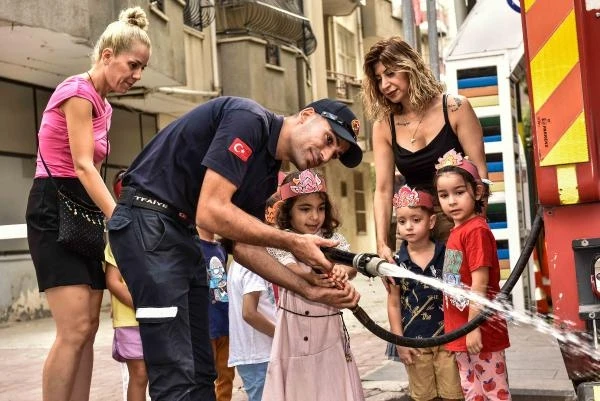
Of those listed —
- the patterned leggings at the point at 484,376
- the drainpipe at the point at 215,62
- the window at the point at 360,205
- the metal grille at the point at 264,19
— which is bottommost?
the patterned leggings at the point at 484,376

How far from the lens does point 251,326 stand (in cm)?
562

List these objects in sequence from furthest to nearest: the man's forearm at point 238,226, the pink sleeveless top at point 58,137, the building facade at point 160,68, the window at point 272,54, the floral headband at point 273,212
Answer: the window at point 272,54
the building facade at point 160,68
the floral headband at point 273,212
the pink sleeveless top at point 58,137
the man's forearm at point 238,226

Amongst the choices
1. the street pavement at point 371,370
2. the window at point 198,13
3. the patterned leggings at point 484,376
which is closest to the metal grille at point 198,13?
the window at point 198,13

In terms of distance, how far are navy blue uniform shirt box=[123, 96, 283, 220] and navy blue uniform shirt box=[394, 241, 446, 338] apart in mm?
1429

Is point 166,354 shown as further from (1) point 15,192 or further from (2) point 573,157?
(1) point 15,192

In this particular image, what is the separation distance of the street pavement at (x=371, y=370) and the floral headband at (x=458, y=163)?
2.58 feet

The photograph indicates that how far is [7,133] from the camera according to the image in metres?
14.5

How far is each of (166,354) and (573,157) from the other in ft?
5.31

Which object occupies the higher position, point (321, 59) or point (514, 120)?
point (321, 59)

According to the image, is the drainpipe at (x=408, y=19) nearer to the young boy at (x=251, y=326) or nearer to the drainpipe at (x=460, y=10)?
the drainpipe at (x=460, y=10)

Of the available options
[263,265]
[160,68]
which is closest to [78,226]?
[263,265]

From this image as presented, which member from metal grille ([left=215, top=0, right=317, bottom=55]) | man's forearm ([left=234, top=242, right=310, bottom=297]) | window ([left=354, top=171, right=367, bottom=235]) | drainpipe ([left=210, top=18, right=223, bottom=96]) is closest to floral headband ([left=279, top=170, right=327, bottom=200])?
man's forearm ([left=234, top=242, right=310, bottom=297])

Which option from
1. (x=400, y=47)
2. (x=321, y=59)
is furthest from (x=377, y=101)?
(x=321, y=59)

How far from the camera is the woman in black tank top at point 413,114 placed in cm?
516
